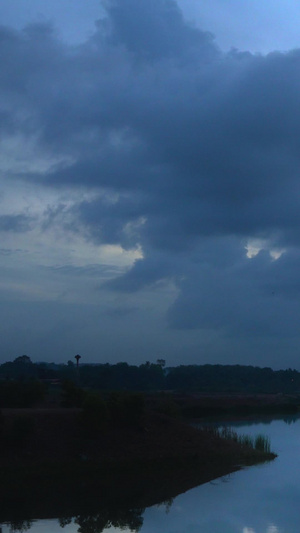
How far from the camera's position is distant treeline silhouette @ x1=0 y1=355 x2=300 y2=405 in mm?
98062

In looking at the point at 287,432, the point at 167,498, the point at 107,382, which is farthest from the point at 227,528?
the point at 107,382

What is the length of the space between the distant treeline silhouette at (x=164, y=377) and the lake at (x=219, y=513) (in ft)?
195

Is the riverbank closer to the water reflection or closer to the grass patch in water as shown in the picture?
the grass patch in water

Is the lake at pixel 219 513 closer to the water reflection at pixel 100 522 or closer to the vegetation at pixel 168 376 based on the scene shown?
the water reflection at pixel 100 522

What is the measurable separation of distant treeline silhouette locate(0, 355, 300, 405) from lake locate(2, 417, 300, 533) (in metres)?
59.4

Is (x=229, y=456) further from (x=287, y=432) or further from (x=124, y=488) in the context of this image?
(x=287, y=432)

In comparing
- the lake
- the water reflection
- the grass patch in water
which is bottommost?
the water reflection

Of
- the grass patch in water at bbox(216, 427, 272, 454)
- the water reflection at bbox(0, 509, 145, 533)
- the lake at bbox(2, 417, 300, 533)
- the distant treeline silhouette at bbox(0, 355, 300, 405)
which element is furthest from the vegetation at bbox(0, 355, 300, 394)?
the water reflection at bbox(0, 509, 145, 533)

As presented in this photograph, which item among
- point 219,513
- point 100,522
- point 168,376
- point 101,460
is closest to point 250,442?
point 101,460

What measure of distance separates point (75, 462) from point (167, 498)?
6.32 m

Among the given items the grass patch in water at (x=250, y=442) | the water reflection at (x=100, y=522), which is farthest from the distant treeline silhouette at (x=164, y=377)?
the water reflection at (x=100, y=522)

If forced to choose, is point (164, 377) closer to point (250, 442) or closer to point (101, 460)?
point (250, 442)

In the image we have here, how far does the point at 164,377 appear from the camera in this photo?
12575 cm

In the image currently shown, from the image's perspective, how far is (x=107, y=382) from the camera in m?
95.8
